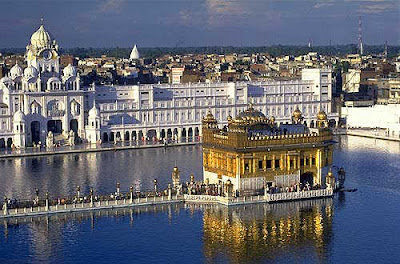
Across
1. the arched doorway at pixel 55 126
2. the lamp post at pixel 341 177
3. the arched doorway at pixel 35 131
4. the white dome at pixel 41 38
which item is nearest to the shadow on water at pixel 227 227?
the lamp post at pixel 341 177

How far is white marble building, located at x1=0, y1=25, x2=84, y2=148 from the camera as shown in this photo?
175ft

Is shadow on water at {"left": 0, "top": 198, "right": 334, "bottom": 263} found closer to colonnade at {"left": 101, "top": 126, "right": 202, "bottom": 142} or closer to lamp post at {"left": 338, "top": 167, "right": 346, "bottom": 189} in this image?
lamp post at {"left": 338, "top": 167, "right": 346, "bottom": 189}

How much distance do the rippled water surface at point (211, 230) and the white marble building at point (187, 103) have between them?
14938mm

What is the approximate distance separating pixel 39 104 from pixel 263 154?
2213 cm

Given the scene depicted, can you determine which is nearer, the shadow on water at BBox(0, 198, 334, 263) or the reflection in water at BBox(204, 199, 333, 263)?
the reflection in water at BBox(204, 199, 333, 263)

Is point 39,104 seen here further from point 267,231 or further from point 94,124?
point 267,231

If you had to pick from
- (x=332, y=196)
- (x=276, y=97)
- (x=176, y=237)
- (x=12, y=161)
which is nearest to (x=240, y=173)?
(x=332, y=196)

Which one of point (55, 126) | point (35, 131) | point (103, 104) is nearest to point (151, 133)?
point (103, 104)

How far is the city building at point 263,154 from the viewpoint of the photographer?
35.6m

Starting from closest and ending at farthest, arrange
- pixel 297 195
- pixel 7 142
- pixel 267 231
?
pixel 267 231, pixel 297 195, pixel 7 142

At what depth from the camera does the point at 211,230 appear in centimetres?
3111

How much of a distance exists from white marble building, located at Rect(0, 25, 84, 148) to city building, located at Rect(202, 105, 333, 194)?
1839cm

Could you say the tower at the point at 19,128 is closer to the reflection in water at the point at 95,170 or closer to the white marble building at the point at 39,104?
the white marble building at the point at 39,104

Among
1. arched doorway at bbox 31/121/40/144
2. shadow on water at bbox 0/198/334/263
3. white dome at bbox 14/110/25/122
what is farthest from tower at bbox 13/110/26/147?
shadow on water at bbox 0/198/334/263
